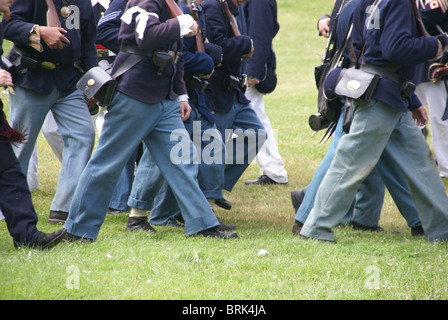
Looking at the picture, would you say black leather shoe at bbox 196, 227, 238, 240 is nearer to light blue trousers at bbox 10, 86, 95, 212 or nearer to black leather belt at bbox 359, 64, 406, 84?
light blue trousers at bbox 10, 86, 95, 212

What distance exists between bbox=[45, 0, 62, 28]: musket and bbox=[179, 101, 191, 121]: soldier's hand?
1.30 m

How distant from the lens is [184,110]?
220 inches

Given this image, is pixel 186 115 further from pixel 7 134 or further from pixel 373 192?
pixel 373 192

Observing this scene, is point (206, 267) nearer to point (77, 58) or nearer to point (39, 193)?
point (77, 58)

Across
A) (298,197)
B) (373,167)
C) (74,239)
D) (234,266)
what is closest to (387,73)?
(373,167)

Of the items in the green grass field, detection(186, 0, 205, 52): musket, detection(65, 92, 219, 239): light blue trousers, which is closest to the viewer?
the green grass field

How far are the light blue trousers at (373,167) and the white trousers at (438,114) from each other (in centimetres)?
303

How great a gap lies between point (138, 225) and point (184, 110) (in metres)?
1.08

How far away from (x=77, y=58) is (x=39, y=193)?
191cm

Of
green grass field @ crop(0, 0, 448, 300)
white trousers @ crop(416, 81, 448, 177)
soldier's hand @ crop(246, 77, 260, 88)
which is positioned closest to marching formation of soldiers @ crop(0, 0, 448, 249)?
green grass field @ crop(0, 0, 448, 300)

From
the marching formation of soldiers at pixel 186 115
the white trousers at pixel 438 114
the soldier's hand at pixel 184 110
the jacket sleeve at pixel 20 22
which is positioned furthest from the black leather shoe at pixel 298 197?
the white trousers at pixel 438 114

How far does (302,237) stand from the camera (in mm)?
5355

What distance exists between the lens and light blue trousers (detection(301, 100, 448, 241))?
16.8 feet
